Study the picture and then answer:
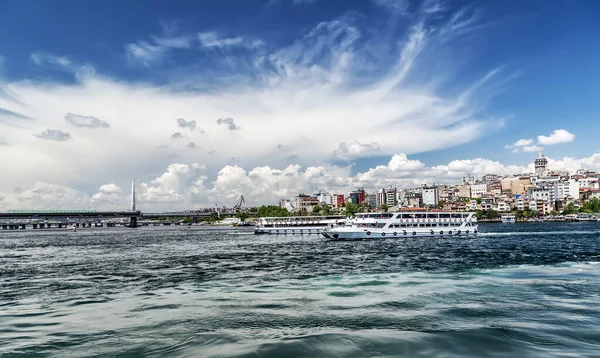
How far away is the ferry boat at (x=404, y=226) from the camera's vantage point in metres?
83.1

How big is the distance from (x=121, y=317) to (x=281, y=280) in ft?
41.5

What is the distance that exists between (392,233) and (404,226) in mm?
4065

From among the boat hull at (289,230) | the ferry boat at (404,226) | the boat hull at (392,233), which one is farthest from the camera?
the boat hull at (289,230)

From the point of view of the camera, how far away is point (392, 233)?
3378 inches

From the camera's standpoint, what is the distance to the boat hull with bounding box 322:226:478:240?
271 feet

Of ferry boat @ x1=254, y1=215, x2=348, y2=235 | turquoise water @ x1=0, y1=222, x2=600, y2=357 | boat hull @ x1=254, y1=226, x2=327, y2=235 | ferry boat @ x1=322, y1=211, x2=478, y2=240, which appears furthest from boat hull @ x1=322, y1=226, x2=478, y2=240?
turquoise water @ x1=0, y1=222, x2=600, y2=357

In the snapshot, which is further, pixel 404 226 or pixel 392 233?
pixel 404 226

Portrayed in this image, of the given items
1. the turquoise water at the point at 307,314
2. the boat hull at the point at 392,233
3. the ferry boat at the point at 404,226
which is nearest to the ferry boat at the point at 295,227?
the ferry boat at the point at 404,226

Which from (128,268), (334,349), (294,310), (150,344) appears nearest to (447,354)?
(334,349)

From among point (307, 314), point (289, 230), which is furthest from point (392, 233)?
point (307, 314)

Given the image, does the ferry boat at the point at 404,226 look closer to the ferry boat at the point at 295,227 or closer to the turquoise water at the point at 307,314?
the ferry boat at the point at 295,227

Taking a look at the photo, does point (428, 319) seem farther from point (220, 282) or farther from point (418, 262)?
point (418, 262)

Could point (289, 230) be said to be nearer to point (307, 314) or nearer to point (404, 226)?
point (404, 226)

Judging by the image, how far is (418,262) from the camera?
4062cm
